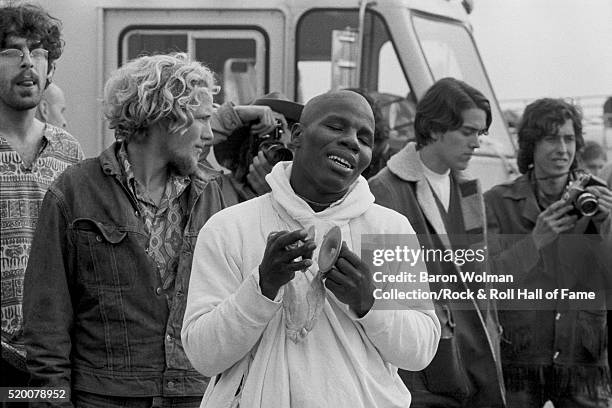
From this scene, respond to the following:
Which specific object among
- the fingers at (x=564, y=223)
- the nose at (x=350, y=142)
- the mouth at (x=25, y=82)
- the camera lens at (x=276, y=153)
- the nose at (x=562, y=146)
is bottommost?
the fingers at (x=564, y=223)

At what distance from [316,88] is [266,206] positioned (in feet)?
14.8

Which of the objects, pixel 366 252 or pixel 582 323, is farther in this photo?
pixel 582 323

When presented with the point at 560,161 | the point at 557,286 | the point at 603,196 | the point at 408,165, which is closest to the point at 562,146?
the point at 560,161

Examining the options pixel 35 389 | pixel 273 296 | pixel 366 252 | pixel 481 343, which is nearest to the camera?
pixel 273 296

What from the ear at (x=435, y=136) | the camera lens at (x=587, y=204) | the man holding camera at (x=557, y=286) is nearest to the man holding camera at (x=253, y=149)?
the ear at (x=435, y=136)

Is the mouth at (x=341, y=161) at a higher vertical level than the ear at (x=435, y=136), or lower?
lower

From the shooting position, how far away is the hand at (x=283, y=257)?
2.40m

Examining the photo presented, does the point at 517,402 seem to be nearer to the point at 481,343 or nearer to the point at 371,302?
the point at 481,343

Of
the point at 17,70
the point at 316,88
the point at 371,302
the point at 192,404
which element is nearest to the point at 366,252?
the point at 371,302

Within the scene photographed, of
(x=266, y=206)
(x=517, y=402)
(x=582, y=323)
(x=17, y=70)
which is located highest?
(x=17, y=70)

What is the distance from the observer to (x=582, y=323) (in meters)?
4.81

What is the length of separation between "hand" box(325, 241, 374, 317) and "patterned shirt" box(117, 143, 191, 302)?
104 cm

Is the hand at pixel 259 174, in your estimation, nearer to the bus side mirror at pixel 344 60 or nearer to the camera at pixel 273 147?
the camera at pixel 273 147

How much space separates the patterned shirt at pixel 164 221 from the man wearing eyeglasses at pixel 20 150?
1.83ft
